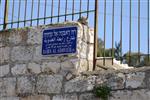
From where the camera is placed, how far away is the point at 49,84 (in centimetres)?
586

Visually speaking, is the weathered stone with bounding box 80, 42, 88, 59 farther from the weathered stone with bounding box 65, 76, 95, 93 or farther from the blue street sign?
the weathered stone with bounding box 65, 76, 95, 93

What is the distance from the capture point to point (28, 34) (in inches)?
248

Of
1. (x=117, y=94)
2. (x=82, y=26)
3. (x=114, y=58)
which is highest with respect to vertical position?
(x=82, y=26)

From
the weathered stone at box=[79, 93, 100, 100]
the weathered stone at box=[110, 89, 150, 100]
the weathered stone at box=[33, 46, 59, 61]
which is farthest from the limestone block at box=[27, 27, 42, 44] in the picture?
the weathered stone at box=[110, 89, 150, 100]

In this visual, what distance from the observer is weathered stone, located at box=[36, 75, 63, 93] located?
5.79 meters

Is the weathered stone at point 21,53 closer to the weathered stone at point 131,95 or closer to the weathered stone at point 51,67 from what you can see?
the weathered stone at point 51,67

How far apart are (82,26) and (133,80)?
1.17m

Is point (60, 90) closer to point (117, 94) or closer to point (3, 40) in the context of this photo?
point (117, 94)

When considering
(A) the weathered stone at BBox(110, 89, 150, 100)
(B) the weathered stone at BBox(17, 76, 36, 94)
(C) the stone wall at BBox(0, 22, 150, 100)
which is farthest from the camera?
(B) the weathered stone at BBox(17, 76, 36, 94)

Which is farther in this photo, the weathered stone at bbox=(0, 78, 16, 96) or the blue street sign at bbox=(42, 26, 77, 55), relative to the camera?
the weathered stone at bbox=(0, 78, 16, 96)

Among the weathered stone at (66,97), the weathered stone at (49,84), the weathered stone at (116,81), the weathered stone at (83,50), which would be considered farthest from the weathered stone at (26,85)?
the weathered stone at (116,81)

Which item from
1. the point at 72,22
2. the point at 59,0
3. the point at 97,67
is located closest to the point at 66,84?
the point at 97,67

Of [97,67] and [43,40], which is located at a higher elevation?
[43,40]

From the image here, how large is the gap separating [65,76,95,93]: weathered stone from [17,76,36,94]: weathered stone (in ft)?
1.91
